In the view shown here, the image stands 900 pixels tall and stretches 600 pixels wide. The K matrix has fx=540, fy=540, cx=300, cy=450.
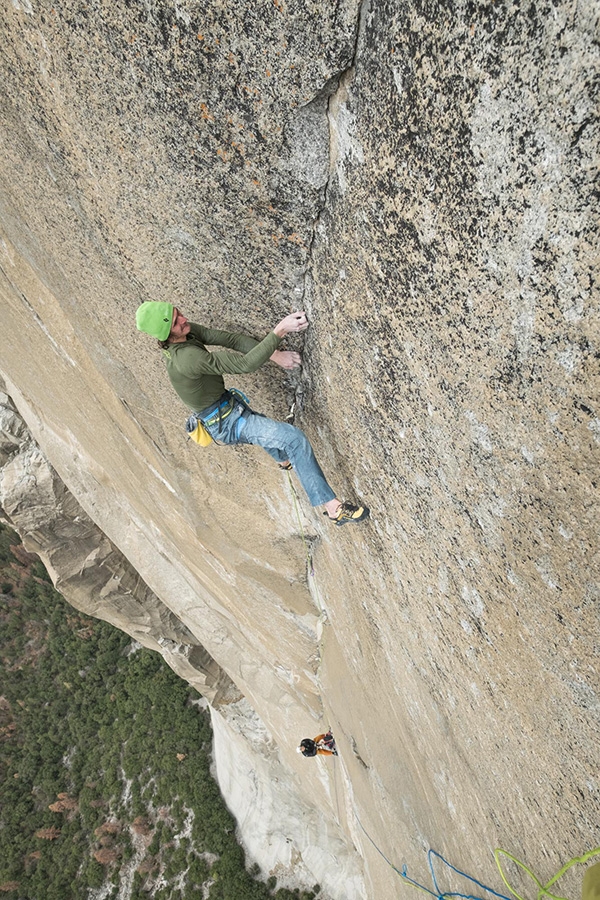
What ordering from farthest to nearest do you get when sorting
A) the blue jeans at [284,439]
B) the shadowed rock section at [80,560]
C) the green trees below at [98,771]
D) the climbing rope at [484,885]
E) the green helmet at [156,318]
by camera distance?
the green trees below at [98,771] → the shadowed rock section at [80,560] → the blue jeans at [284,439] → the green helmet at [156,318] → the climbing rope at [484,885]

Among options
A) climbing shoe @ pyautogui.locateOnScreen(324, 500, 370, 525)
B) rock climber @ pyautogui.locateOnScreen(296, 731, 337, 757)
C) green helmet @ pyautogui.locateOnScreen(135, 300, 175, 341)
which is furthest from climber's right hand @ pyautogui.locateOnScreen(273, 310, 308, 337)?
rock climber @ pyautogui.locateOnScreen(296, 731, 337, 757)

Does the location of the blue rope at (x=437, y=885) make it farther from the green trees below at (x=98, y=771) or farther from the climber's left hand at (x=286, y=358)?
the green trees below at (x=98, y=771)

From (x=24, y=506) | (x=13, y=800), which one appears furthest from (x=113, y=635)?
(x=24, y=506)

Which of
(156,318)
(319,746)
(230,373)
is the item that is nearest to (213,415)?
(230,373)

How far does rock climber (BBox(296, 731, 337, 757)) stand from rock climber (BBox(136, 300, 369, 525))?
234 inches

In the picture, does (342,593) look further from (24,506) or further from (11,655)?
(11,655)

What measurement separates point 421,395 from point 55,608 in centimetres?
1995

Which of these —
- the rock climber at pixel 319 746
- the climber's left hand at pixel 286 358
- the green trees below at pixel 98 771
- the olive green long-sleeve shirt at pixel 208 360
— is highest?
the olive green long-sleeve shirt at pixel 208 360

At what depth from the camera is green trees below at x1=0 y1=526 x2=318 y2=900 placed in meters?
13.8

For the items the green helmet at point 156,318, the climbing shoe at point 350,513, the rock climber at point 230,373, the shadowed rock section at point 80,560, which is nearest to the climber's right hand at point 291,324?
the rock climber at point 230,373

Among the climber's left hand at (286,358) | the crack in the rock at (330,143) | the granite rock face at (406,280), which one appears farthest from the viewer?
the climber's left hand at (286,358)

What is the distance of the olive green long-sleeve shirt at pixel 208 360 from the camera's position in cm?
270

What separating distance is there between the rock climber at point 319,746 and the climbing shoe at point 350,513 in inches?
232

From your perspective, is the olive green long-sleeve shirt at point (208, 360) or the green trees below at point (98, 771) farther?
the green trees below at point (98, 771)
